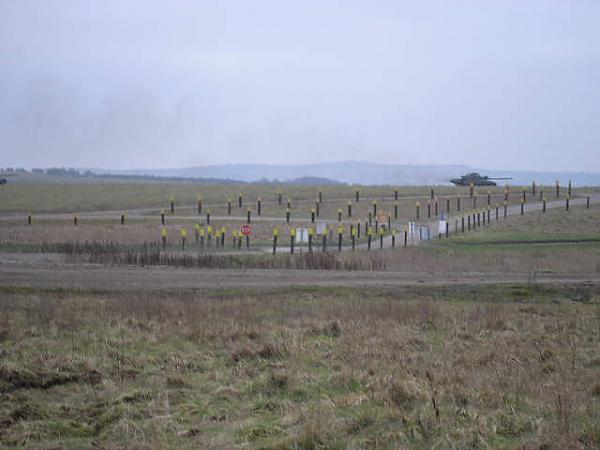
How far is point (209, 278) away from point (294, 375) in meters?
12.9

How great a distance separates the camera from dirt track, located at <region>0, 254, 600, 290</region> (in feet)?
72.4

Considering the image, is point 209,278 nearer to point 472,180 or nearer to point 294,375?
point 294,375

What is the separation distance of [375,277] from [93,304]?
1022 centimetres

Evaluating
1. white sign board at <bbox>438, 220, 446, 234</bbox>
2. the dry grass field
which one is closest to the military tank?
white sign board at <bbox>438, 220, 446, 234</bbox>

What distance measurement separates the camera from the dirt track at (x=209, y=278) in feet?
72.4

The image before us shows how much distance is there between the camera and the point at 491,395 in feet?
32.3

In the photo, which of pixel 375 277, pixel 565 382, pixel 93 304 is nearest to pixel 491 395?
pixel 565 382

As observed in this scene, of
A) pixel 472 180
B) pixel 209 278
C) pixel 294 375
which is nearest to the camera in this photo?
pixel 294 375

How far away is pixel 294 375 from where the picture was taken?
37.1 ft

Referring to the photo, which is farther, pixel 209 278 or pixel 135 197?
pixel 135 197

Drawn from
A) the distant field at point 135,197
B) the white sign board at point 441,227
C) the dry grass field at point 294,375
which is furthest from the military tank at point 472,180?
the dry grass field at point 294,375

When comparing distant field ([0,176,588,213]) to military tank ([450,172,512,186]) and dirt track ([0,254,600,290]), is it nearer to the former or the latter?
military tank ([450,172,512,186])

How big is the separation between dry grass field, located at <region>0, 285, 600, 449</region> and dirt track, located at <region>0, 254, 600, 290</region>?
3904 millimetres

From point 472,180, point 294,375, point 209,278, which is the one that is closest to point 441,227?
point 209,278
